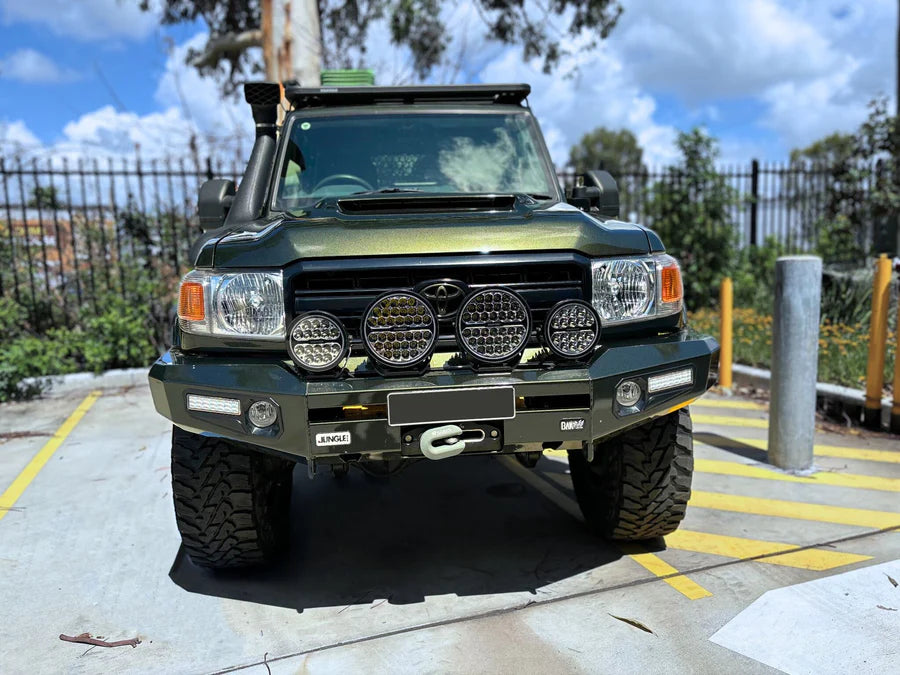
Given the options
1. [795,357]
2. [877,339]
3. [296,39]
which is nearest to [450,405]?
[795,357]

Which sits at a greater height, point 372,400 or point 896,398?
point 372,400

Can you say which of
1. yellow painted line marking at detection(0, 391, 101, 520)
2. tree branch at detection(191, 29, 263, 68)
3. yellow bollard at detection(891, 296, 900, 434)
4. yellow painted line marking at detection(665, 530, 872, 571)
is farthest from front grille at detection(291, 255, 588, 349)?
tree branch at detection(191, 29, 263, 68)

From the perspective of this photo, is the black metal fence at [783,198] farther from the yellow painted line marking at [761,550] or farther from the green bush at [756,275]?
the yellow painted line marking at [761,550]

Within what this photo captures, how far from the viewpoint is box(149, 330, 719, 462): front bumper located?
2.41m

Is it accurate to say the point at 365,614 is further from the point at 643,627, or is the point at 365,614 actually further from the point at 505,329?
the point at 505,329

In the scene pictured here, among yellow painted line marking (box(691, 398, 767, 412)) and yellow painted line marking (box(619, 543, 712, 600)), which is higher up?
yellow painted line marking (box(691, 398, 767, 412))

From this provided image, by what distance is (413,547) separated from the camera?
3537 millimetres

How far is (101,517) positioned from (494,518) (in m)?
2.17

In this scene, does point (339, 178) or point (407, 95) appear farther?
point (407, 95)

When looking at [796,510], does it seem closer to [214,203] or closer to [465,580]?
[465,580]

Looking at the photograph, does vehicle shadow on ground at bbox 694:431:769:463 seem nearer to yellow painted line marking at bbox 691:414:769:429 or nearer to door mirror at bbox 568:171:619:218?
yellow painted line marking at bbox 691:414:769:429

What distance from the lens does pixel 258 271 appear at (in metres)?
2.53

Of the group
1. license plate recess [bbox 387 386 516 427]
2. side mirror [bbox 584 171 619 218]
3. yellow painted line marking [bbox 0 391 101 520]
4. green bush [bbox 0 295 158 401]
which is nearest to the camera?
license plate recess [bbox 387 386 516 427]

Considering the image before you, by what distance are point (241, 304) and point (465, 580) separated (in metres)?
1.58
